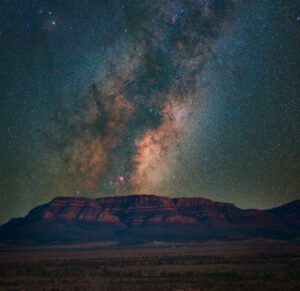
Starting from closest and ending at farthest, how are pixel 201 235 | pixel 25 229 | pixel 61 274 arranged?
pixel 61 274, pixel 201 235, pixel 25 229

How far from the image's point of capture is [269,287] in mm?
33688

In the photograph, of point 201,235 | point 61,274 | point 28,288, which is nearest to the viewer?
point 28,288

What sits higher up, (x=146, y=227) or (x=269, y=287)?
(x=146, y=227)

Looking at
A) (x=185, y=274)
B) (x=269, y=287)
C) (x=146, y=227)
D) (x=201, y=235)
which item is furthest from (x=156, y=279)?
(x=146, y=227)

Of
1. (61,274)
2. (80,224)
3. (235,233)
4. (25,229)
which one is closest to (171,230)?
(235,233)

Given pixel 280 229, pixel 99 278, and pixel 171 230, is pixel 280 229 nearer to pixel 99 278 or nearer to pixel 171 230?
pixel 171 230

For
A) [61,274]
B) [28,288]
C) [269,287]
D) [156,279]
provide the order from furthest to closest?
[61,274]
[156,279]
[28,288]
[269,287]

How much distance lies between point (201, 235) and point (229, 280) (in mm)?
129421

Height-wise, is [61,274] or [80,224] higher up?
[80,224]

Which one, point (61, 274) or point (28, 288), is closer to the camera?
point (28, 288)

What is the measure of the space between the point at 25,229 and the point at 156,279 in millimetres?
148105

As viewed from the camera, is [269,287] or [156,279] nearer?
[269,287]

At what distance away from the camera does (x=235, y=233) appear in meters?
172

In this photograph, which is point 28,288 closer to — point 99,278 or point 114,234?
point 99,278
